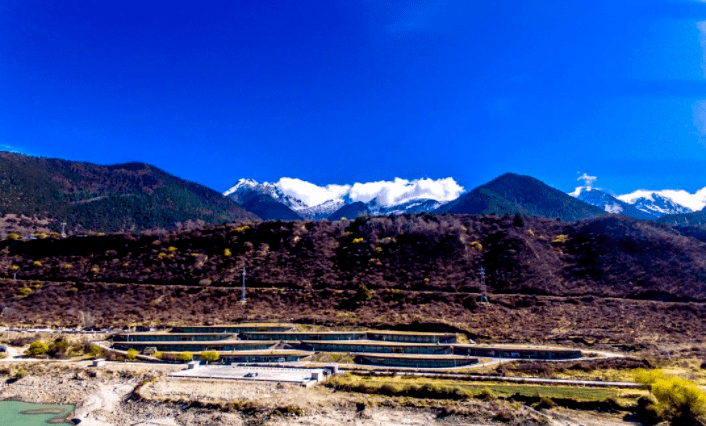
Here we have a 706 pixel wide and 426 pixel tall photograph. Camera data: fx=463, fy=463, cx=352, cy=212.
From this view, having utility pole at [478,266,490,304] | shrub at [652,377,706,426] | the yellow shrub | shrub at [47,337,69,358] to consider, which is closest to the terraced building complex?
shrub at [47,337,69,358]

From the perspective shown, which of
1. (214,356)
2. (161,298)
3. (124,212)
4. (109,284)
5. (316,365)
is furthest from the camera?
(124,212)

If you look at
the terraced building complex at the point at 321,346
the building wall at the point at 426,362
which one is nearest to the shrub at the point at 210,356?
the terraced building complex at the point at 321,346

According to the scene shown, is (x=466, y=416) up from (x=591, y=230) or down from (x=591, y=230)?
down

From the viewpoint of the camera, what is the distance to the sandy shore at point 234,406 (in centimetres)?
2959

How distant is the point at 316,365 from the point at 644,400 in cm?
2548

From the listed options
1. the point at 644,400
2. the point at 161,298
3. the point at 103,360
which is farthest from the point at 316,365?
the point at 161,298

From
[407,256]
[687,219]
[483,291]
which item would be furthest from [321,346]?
[687,219]

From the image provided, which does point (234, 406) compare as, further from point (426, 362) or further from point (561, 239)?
point (561, 239)

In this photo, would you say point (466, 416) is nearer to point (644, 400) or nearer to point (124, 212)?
point (644, 400)

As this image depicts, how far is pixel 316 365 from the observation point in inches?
1668

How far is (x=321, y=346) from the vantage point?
157ft

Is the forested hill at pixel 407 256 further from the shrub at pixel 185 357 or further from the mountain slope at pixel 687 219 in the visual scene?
the mountain slope at pixel 687 219

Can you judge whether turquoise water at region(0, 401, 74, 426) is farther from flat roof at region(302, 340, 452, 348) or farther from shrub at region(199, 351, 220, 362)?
flat roof at region(302, 340, 452, 348)

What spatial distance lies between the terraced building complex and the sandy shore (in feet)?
27.5
